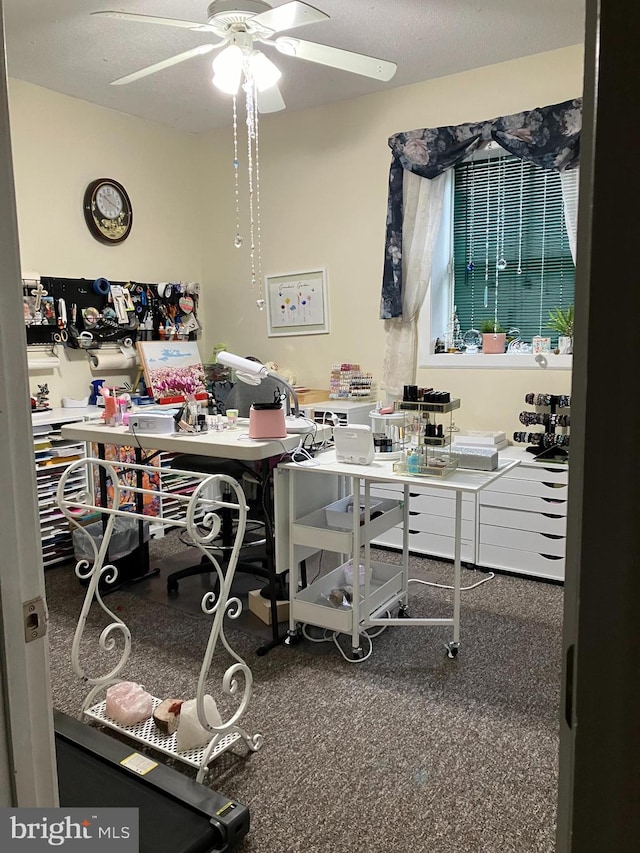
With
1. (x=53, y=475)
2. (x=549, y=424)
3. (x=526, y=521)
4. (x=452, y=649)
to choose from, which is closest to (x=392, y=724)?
(x=452, y=649)

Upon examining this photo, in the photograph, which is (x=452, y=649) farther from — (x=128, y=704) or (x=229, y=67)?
(x=229, y=67)

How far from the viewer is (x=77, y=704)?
2330 millimetres

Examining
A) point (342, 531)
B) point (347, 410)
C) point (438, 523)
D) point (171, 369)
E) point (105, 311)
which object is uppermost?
point (105, 311)

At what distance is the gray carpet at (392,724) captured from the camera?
1.74 metres

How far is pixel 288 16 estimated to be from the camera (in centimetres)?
249

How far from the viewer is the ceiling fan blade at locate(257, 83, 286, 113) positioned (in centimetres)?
318

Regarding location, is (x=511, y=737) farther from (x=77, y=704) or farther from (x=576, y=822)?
(x=576, y=822)

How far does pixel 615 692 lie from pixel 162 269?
15.5 ft

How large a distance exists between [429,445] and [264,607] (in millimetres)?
1078

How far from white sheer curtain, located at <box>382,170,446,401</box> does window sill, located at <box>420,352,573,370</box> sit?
0.17 metres

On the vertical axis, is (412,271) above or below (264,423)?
above

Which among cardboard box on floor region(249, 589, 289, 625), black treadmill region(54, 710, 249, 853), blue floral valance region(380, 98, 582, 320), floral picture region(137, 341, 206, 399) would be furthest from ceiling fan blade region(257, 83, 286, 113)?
black treadmill region(54, 710, 249, 853)

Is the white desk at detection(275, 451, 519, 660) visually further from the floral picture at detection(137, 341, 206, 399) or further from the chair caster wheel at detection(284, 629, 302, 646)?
the floral picture at detection(137, 341, 206, 399)

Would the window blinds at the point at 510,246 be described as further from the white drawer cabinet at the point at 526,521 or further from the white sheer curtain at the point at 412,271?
the white drawer cabinet at the point at 526,521
